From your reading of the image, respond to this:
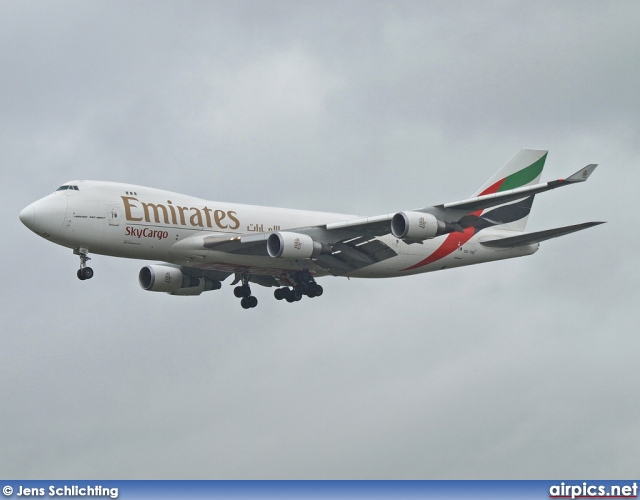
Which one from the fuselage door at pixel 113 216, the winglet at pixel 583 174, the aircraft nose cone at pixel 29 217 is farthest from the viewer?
the fuselage door at pixel 113 216

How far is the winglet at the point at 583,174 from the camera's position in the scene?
4475 cm

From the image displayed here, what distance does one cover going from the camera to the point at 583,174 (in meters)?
45.2

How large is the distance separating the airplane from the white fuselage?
0.04m

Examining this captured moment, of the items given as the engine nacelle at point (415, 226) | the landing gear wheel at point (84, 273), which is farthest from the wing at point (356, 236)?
the landing gear wheel at point (84, 273)

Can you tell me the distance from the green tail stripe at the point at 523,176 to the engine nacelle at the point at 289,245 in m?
14.3

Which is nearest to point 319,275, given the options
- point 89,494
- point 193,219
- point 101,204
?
point 193,219

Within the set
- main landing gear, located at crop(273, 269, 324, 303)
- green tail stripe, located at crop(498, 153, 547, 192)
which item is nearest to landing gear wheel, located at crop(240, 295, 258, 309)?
main landing gear, located at crop(273, 269, 324, 303)

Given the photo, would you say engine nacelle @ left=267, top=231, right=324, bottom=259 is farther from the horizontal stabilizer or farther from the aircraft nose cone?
the horizontal stabilizer

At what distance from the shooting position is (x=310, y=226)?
5300 centimetres

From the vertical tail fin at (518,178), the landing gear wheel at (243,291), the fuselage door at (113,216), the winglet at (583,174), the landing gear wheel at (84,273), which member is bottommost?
the landing gear wheel at (84,273)

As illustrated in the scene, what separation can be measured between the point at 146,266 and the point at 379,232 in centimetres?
1250

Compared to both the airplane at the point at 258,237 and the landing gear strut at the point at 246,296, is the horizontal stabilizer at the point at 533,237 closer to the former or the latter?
the airplane at the point at 258,237

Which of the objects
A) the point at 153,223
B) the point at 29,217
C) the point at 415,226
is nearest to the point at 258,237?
the point at 153,223

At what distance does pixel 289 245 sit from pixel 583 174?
42.8 ft
